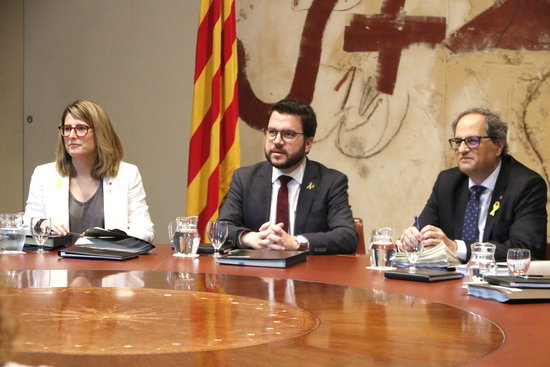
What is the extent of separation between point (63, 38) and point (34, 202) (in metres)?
2.55

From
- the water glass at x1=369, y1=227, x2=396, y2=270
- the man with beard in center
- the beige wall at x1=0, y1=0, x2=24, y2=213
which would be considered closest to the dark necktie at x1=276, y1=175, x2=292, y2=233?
the man with beard in center

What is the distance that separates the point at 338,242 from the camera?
12.9ft

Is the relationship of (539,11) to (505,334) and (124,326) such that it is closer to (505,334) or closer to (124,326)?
(505,334)

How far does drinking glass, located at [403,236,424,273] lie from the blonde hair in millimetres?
2089

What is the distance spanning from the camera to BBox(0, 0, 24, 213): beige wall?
6.77 metres

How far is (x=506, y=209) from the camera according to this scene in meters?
3.95

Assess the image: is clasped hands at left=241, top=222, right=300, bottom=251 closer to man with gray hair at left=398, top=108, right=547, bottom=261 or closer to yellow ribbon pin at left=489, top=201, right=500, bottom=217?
man with gray hair at left=398, top=108, right=547, bottom=261

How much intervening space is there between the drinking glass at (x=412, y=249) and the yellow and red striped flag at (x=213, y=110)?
260 centimetres

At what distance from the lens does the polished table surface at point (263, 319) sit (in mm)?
1697

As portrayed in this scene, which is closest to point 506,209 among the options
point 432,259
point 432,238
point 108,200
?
point 432,238

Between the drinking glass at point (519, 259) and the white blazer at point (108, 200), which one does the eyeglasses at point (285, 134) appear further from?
the drinking glass at point (519, 259)

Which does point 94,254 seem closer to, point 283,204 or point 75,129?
point 283,204

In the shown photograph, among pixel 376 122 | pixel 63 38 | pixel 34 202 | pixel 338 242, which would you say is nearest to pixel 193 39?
pixel 63 38

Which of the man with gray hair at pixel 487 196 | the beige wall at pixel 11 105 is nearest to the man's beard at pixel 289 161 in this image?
the man with gray hair at pixel 487 196
